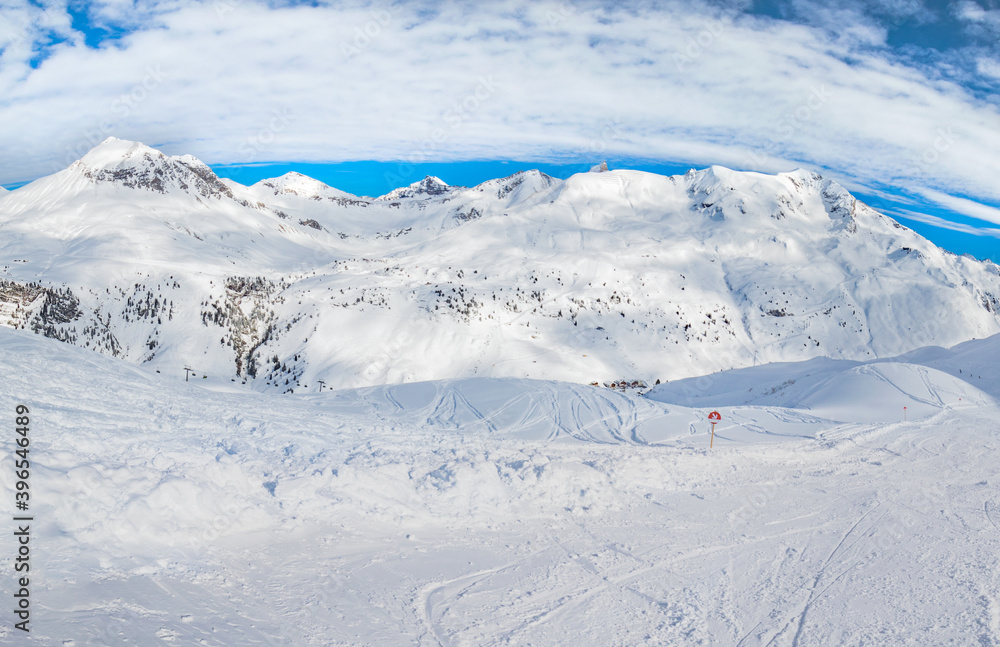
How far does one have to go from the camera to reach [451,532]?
8805 millimetres

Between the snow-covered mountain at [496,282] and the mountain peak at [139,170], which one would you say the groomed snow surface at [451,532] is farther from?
the mountain peak at [139,170]

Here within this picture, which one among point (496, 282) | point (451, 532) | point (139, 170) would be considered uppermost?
point (451, 532)

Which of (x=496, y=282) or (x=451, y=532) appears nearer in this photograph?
(x=451, y=532)

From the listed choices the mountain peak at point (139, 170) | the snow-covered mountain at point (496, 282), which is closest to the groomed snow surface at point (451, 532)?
the snow-covered mountain at point (496, 282)

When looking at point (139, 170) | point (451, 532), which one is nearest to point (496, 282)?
point (451, 532)

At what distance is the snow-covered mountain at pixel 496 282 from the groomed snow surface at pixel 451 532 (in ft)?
85.2

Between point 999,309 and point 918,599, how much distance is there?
10888 cm

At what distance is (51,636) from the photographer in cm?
494

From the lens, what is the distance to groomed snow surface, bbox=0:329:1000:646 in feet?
20.4

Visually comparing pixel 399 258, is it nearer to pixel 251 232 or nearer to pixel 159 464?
pixel 251 232

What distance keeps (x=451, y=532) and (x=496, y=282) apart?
193 feet

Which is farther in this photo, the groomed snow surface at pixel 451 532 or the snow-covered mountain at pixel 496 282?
the snow-covered mountain at pixel 496 282

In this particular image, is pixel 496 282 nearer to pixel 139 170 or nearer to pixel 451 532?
pixel 451 532

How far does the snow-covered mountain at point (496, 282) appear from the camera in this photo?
4303cm
